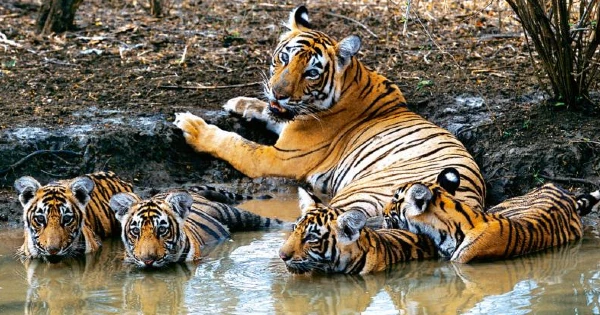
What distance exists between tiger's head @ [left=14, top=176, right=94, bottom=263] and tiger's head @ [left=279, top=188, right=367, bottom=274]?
1309mm

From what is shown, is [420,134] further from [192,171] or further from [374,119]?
[192,171]

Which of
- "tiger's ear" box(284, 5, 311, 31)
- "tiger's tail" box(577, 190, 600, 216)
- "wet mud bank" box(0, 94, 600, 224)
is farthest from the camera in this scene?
"tiger's ear" box(284, 5, 311, 31)

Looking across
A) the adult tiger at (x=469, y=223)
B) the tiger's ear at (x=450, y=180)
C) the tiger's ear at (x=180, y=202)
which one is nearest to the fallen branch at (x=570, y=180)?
the adult tiger at (x=469, y=223)

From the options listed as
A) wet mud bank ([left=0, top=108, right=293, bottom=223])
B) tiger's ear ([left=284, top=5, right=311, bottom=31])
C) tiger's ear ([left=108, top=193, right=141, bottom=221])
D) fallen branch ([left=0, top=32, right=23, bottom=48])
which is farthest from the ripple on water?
fallen branch ([left=0, top=32, right=23, bottom=48])

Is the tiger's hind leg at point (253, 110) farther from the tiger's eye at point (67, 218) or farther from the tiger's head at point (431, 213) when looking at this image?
the tiger's eye at point (67, 218)

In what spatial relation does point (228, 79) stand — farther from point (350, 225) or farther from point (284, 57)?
point (350, 225)

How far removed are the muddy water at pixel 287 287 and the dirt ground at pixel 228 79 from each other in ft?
4.45

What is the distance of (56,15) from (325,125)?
136 inches

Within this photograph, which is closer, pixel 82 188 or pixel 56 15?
pixel 82 188

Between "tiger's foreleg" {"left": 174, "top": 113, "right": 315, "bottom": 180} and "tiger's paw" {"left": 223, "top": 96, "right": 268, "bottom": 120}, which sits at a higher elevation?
"tiger's paw" {"left": 223, "top": 96, "right": 268, "bottom": 120}

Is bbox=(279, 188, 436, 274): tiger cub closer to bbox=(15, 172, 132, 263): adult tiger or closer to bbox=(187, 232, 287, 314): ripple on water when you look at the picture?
bbox=(187, 232, 287, 314): ripple on water

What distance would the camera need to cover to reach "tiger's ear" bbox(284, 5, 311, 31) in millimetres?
8820

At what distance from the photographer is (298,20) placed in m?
8.88

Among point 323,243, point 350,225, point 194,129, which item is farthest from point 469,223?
point 194,129
